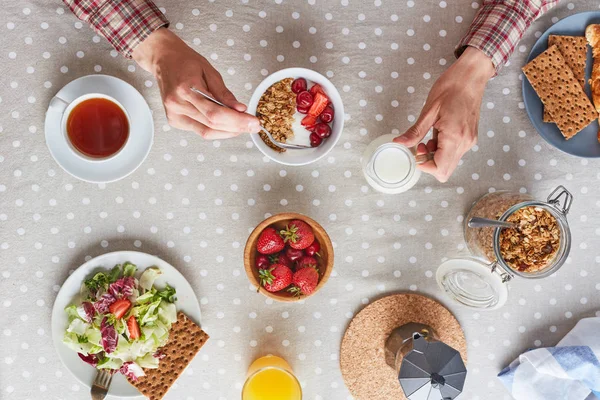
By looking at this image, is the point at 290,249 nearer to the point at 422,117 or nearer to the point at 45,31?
the point at 422,117

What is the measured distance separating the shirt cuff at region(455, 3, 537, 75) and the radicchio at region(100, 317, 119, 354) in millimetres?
1050

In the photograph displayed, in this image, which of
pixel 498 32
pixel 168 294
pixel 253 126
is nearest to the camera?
pixel 253 126

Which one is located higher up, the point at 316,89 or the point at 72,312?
the point at 316,89

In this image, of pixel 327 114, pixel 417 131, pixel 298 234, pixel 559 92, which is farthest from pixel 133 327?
pixel 559 92

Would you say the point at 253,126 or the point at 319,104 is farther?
the point at 319,104

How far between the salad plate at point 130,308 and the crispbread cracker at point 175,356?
0.02 metres

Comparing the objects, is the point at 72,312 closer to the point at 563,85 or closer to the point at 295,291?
the point at 295,291

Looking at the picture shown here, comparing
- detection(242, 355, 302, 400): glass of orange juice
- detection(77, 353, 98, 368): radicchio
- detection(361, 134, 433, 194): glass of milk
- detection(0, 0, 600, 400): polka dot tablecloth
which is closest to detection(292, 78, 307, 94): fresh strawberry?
detection(0, 0, 600, 400): polka dot tablecloth

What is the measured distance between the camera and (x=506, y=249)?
1.20 m

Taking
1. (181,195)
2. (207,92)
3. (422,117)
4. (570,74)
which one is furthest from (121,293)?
(570,74)

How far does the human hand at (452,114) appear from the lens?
45.1 inches

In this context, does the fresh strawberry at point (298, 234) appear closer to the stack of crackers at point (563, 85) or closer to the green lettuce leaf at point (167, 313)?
the green lettuce leaf at point (167, 313)

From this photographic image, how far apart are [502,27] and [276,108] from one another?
0.54m

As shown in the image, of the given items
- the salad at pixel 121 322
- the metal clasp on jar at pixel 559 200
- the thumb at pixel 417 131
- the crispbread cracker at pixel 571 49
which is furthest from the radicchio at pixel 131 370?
the crispbread cracker at pixel 571 49
